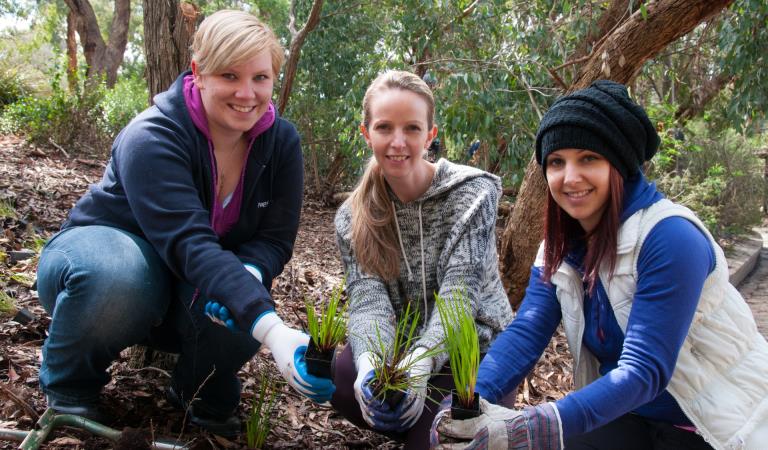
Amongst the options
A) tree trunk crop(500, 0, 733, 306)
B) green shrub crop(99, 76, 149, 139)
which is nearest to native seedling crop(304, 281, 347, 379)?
tree trunk crop(500, 0, 733, 306)

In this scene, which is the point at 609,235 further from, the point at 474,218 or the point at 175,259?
the point at 175,259

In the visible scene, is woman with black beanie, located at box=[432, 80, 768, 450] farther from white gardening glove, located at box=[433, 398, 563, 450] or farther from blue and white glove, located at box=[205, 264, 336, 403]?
blue and white glove, located at box=[205, 264, 336, 403]

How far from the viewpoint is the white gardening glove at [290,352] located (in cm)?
186

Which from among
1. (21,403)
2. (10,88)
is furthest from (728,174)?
(10,88)

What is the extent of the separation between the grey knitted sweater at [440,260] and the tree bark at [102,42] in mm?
11869

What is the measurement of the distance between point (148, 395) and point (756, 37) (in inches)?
240

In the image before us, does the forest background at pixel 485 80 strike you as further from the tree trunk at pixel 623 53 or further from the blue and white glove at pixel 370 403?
the blue and white glove at pixel 370 403

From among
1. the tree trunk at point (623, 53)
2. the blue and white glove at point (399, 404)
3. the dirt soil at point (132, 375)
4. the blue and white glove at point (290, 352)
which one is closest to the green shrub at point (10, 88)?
the dirt soil at point (132, 375)

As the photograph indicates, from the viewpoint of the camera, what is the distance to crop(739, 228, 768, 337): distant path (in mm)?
5873

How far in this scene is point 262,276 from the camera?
240 cm

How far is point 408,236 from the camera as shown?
2586mm

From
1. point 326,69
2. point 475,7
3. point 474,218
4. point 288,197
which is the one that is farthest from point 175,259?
point 326,69

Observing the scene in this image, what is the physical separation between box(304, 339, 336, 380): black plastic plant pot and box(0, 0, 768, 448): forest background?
6.77ft

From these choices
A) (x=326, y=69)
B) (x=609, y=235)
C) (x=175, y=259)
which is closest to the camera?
(x=609, y=235)
